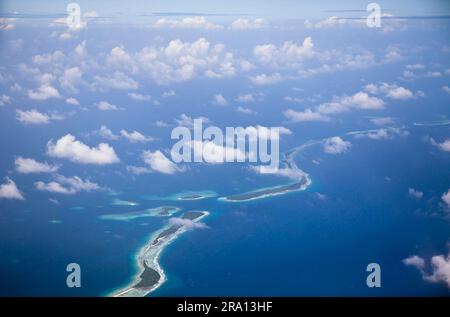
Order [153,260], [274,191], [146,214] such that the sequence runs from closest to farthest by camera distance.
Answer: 1. [153,260]
2. [146,214]
3. [274,191]

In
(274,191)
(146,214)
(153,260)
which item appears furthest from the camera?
(274,191)

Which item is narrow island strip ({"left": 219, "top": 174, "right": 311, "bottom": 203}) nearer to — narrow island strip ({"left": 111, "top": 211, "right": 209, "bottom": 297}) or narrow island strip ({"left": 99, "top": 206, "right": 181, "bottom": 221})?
narrow island strip ({"left": 111, "top": 211, "right": 209, "bottom": 297})

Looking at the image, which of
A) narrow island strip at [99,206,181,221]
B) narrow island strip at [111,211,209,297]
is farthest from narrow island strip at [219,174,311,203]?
narrow island strip at [99,206,181,221]

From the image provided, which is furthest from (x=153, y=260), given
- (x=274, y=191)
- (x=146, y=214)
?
(x=274, y=191)

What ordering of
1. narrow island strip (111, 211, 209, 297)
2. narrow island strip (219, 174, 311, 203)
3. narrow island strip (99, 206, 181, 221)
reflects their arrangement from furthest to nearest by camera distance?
1. narrow island strip (219, 174, 311, 203)
2. narrow island strip (99, 206, 181, 221)
3. narrow island strip (111, 211, 209, 297)

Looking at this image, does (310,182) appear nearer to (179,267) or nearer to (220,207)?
(220,207)

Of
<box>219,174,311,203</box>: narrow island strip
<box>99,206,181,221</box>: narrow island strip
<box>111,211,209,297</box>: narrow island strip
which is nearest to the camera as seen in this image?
<box>111,211,209,297</box>: narrow island strip

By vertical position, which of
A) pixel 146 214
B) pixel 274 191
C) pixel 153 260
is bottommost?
pixel 153 260

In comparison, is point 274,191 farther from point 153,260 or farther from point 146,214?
point 153,260

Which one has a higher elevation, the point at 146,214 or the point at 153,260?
the point at 146,214
